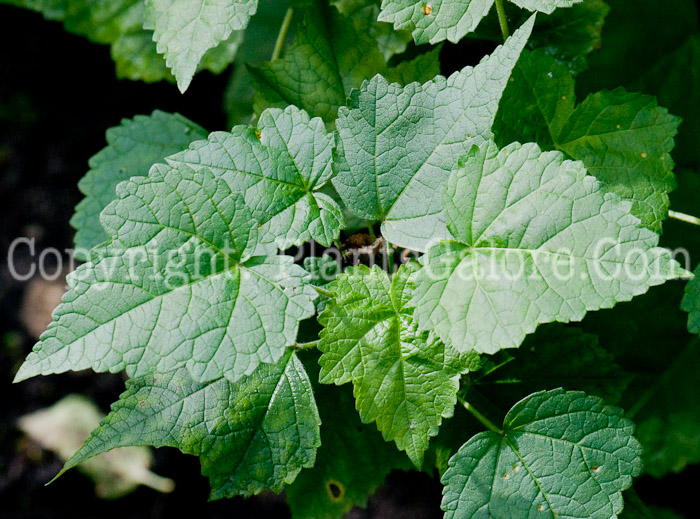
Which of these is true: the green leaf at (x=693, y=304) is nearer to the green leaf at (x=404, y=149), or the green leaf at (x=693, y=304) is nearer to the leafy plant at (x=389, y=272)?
the leafy plant at (x=389, y=272)

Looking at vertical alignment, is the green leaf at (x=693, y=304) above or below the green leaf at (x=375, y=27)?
below

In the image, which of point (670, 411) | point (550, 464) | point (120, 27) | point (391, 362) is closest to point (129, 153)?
point (120, 27)

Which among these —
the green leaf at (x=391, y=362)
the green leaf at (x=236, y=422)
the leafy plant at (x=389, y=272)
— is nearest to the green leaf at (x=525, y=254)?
the leafy plant at (x=389, y=272)

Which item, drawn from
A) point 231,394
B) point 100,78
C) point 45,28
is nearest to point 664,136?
point 231,394

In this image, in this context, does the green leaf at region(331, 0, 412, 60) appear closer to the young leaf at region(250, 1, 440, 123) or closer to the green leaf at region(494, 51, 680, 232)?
the young leaf at region(250, 1, 440, 123)

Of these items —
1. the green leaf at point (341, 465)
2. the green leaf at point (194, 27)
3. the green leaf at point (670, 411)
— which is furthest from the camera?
the green leaf at point (670, 411)

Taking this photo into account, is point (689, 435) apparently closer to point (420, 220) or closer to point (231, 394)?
point (420, 220)

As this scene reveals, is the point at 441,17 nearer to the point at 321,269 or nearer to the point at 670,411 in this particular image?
the point at 321,269

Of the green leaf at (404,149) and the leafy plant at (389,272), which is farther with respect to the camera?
the green leaf at (404,149)
